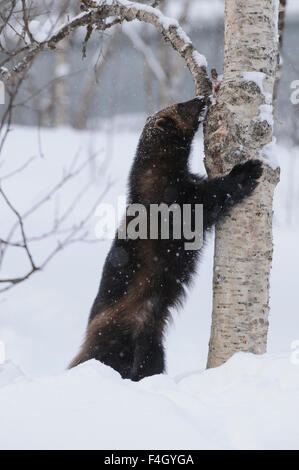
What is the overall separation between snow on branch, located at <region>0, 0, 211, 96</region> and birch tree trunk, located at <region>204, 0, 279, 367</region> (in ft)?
0.69

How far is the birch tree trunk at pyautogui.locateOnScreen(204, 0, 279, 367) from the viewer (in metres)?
3.50

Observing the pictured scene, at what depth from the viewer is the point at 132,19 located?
4.03m

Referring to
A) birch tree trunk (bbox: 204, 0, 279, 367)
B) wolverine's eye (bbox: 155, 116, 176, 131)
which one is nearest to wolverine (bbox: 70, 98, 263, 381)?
wolverine's eye (bbox: 155, 116, 176, 131)

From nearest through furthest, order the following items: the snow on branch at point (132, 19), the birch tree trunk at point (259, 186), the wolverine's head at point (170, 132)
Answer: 1. the birch tree trunk at point (259, 186)
2. the snow on branch at point (132, 19)
3. the wolverine's head at point (170, 132)

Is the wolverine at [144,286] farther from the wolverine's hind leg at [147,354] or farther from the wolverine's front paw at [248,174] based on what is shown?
the wolverine's front paw at [248,174]

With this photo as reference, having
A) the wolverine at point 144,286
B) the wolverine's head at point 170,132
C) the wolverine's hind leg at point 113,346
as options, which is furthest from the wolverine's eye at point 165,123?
the wolverine's hind leg at point 113,346

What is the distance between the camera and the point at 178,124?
4.20m

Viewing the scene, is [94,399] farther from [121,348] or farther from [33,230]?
[33,230]

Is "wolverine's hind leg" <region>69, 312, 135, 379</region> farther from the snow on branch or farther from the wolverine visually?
the snow on branch

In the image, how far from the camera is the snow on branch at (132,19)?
3805mm

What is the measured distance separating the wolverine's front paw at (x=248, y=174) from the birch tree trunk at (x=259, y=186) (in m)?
0.05

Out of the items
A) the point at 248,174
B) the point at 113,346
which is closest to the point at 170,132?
the point at 248,174

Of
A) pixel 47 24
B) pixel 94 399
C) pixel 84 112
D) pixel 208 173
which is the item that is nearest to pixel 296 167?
pixel 84 112

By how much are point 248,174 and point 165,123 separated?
89cm
